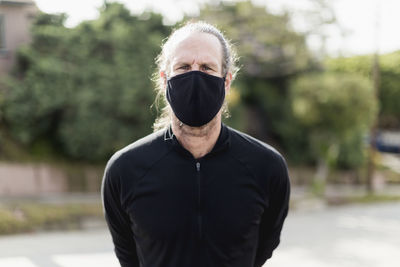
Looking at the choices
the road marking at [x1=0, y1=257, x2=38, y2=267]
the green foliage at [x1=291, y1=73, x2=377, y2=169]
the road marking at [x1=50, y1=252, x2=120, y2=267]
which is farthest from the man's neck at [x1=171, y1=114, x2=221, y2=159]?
the green foliage at [x1=291, y1=73, x2=377, y2=169]

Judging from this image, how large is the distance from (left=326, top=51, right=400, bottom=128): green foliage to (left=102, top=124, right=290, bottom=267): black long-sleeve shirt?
2139 centimetres

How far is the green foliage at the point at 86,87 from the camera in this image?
37.8 feet

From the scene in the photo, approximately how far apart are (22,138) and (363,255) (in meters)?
8.86

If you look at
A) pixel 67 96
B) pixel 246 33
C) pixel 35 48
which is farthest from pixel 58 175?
pixel 246 33

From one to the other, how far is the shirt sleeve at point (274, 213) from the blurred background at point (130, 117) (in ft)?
18.4

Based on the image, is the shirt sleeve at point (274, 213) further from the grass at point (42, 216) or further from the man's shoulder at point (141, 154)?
the grass at point (42, 216)

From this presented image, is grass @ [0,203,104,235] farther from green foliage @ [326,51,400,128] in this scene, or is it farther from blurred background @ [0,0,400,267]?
green foliage @ [326,51,400,128]

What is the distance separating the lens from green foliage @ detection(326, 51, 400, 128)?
73.4 feet

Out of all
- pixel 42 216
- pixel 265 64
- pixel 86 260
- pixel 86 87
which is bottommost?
pixel 86 260

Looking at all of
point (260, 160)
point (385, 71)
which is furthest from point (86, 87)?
point (385, 71)

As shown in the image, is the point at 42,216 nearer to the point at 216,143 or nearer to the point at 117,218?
the point at 117,218

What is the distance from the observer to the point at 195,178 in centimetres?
182

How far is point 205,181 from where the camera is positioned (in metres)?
1.82

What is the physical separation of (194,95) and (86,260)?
618 cm
